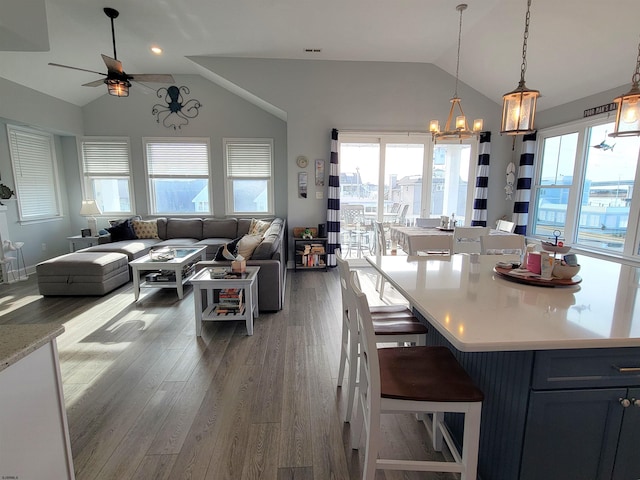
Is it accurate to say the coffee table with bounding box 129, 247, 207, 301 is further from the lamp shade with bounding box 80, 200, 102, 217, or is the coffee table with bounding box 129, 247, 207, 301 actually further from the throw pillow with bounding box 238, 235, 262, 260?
the lamp shade with bounding box 80, 200, 102, 217

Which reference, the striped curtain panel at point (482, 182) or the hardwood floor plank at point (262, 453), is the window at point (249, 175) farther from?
the hardwood floor plank at point (262, 453)

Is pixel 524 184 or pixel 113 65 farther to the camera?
pixel 524 184

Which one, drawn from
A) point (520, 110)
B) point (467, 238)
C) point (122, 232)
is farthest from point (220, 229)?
point (520, 110)

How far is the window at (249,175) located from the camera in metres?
5.99

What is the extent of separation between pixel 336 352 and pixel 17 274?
16.5ft

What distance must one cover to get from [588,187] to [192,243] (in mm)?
5985

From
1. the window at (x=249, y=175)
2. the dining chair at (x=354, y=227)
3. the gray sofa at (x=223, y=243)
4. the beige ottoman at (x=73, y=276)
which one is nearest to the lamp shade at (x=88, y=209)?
the gray sofa at (x=223, y=243)

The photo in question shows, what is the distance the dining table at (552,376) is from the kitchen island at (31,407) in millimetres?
1279

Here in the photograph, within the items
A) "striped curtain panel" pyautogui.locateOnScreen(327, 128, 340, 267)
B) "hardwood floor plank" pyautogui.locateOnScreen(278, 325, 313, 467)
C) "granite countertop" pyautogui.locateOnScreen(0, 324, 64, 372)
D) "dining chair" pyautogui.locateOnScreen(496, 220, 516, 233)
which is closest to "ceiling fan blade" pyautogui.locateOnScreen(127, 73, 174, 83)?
"striped curtain panel" pyautogui.locateOnScreen(327, 128, 340, 267)

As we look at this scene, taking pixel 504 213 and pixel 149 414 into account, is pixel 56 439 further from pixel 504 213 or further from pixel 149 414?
pixel 504 213

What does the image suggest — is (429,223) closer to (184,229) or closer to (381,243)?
(381,243)

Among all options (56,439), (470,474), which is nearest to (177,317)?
(56,439)

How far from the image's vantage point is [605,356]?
1073 mm

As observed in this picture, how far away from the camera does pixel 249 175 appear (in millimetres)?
6078
